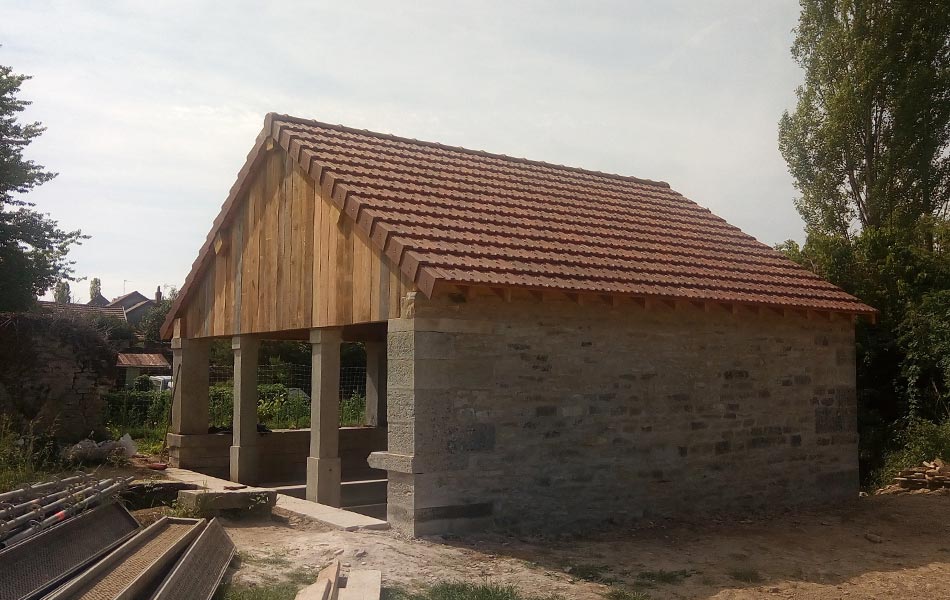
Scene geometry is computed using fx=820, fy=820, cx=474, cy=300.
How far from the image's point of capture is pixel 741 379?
11.1m

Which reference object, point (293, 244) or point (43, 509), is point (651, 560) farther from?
point (293, 244)

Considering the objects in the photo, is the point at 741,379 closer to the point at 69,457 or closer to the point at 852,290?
the point at 852,290

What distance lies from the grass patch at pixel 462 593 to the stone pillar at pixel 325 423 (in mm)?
3695

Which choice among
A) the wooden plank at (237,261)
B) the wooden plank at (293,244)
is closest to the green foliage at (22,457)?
the wooden plank at (237,261)

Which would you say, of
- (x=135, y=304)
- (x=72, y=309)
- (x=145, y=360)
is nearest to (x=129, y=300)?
(x=135, y=304)

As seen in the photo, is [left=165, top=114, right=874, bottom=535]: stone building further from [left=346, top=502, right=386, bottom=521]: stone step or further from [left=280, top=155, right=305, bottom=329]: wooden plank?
[left=346, top=502, right=386, bottom=521]: stone step

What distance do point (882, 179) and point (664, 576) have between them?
15426mm

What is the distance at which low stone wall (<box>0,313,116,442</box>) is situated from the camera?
1210cm

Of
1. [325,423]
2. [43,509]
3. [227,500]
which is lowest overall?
[227,500]

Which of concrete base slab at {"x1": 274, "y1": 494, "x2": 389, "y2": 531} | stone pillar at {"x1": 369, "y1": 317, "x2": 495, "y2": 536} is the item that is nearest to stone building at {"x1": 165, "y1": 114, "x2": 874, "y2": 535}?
stone pillar at {"x1": 369, "y1": 317, "x2": 495, "y2": 536}

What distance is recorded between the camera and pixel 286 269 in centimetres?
1101

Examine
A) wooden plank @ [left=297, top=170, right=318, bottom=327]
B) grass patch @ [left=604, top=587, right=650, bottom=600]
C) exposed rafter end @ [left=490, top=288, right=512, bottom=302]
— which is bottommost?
grass patch @ [left=604, top=587, right=650, bottom=600]

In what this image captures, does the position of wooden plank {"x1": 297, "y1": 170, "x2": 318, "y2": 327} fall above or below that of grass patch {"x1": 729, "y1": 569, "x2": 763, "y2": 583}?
above

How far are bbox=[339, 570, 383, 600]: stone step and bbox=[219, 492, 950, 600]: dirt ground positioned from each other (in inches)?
7.6
